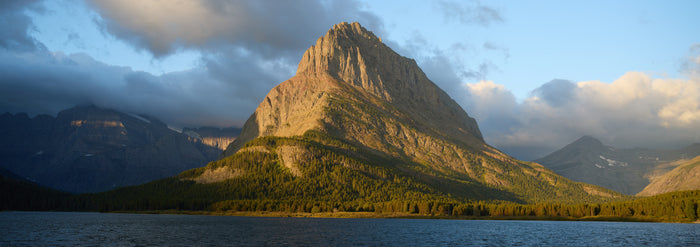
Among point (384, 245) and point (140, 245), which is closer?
point (140, 245)

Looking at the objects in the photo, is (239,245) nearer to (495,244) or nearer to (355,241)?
(355,241)


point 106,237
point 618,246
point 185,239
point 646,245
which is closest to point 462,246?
point 618,246

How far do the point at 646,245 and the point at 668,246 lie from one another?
4.99m

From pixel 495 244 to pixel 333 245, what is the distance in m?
43.4

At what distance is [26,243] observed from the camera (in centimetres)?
11044

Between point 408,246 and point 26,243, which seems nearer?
point 26,243

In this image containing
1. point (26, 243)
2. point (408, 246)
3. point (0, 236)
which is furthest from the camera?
point (0, 236)

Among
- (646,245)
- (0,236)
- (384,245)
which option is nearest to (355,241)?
(384,245)

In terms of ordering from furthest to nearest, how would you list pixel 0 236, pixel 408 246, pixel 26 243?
pixel 0 236 < pixel 408 246 < pixel 26 243

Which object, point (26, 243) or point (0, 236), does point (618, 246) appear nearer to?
point (26, 243)

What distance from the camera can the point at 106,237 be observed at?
132 metres

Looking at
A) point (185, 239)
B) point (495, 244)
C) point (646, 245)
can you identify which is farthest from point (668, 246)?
point (185, 239)

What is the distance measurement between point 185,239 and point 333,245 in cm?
4184

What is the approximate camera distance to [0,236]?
12731cm
